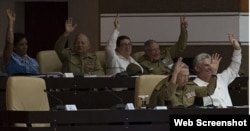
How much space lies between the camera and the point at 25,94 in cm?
942

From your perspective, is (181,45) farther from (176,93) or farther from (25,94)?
(25,94)

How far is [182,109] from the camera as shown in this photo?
8.64 meters

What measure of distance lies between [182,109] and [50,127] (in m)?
1.23

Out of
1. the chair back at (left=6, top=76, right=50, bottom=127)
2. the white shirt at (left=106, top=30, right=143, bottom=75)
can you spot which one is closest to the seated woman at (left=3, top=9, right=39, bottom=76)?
the white shirt at (left=106, top=30, right=143, bottom=75)

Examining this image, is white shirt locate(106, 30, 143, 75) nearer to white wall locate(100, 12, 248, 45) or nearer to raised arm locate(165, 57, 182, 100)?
Result: white wall locate(100, 12, 248, 45)

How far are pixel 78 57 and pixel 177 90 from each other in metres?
2.72

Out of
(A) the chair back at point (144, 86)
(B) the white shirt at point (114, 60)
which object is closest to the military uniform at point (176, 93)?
(A) the chair back at point (144, 86)

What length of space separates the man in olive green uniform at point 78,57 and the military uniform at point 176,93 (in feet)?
8.04

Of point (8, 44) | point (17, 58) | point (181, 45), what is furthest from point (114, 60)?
point (8, 44)

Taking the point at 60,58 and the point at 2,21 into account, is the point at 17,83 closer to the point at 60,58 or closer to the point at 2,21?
the point at 60,58

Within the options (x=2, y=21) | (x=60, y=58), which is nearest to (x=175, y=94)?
(x=60, y=58)

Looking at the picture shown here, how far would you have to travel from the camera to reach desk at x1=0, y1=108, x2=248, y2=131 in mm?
8383

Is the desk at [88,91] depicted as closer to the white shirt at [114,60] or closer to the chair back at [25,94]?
the white shirt at [114,60]

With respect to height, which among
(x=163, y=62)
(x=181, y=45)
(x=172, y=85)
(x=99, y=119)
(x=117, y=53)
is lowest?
(x=99, y=119)
